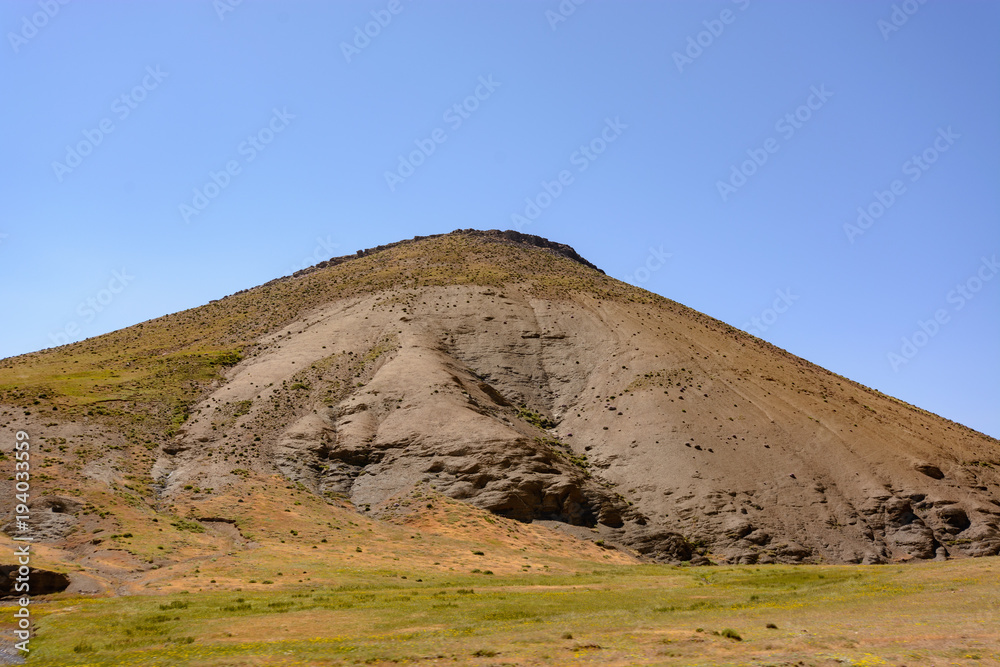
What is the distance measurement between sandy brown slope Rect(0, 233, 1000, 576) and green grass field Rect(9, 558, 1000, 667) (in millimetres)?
14955

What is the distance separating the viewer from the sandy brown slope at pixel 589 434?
49250 millimetres

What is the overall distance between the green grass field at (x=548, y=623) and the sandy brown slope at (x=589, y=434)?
15.0 meters

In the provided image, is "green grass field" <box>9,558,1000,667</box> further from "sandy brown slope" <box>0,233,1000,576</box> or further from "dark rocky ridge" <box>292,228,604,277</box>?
"dark rocky ridge" <box>292,228,604,277</box>

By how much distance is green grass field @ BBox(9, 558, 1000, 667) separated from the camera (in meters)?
18.9

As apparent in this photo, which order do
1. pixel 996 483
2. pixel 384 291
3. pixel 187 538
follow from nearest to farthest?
pixel 187 538, pixel 996 483, pixel 384 291

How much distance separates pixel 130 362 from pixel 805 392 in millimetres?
60782

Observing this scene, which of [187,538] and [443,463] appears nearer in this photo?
[187,538]

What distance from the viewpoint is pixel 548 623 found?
23.7 metres

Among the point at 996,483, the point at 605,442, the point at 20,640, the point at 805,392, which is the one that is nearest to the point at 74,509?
the point at 20,640

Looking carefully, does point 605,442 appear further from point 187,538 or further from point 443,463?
point 187,538

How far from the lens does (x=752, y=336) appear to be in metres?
88.3
